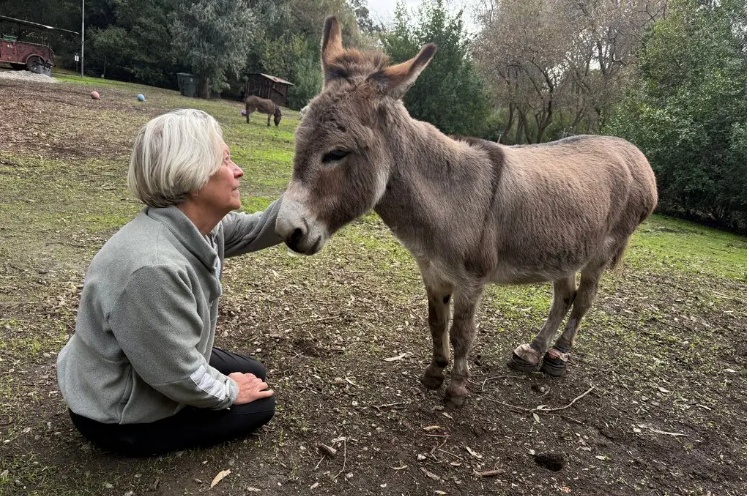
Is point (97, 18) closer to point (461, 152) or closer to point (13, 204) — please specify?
point (13, 204)

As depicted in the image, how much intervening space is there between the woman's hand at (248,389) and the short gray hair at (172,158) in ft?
2.99

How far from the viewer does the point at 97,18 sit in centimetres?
2862

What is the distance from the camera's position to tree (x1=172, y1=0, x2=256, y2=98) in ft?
78.2

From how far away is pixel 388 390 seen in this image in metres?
2.87

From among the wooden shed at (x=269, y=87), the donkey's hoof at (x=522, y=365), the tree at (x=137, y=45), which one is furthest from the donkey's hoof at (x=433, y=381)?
the tree at (x=137, y=45)

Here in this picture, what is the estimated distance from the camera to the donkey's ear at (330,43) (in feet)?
7.61

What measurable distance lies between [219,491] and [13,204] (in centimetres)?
475

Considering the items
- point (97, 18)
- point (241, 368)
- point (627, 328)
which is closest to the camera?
point (241, 368)

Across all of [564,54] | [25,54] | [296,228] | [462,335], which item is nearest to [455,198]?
[462,335]

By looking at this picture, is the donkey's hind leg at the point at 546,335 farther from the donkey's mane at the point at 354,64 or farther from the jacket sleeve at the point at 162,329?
the jacket sleeve at the point at 162,329

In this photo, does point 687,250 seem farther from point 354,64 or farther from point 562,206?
point 354,64

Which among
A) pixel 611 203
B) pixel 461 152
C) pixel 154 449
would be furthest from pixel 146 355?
pixel 611 203

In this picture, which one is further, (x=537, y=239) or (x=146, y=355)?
(x=537, y=239)

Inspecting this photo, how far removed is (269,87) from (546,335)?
2616 cm
